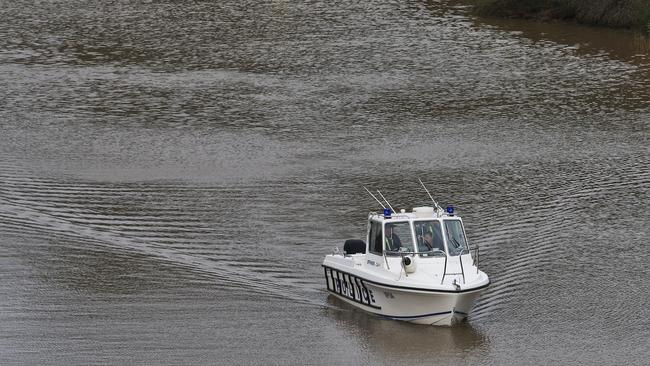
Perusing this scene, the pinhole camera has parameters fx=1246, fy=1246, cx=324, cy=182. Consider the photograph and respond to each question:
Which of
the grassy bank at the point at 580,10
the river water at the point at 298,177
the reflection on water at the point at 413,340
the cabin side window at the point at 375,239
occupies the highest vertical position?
the cabin side window at the point at 375,239

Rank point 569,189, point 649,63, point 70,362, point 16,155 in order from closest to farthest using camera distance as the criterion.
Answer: point 70,362 → point 569,189 → point 16,155 → point 649,63

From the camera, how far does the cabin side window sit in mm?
23859

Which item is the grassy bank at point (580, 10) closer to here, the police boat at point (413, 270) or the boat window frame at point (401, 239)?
the police boat at point (413, 270)

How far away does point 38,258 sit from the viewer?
27.5m

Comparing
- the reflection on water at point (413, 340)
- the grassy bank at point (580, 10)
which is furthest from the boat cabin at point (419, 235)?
the grassy bank at point (580, 10)

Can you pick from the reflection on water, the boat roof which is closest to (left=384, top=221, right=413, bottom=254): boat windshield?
the boat roof

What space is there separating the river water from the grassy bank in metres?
1.93

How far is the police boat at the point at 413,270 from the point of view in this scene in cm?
2264

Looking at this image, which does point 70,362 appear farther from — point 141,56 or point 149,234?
point 141,56

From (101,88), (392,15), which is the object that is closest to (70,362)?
(101,88)

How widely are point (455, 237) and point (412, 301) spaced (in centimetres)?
174

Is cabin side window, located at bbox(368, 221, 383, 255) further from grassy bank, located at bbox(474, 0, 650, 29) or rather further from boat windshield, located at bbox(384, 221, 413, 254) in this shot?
grassy bank, located at bbox(474, 0, 650, 29)

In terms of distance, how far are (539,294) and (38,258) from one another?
10.9 meters

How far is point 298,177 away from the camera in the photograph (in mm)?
34219
